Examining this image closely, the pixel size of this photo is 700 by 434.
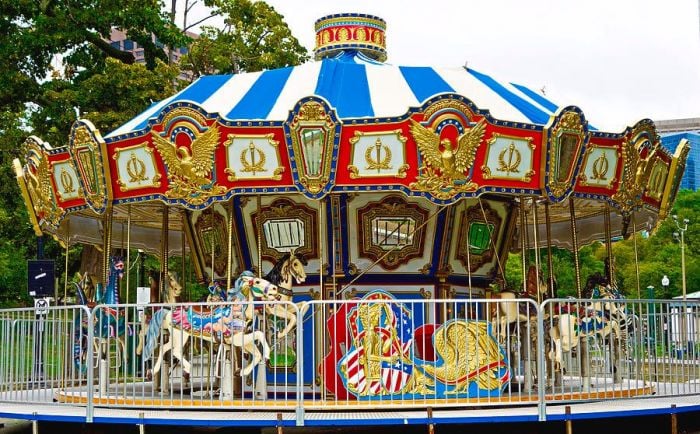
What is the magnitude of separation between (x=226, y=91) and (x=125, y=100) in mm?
12348

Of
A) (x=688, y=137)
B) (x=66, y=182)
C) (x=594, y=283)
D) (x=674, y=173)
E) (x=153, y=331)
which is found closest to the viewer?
(x=153, y=331)

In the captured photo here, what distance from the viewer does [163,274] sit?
14.3m

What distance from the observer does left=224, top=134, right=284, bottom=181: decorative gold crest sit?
1155 cm

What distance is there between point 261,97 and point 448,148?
311 cm

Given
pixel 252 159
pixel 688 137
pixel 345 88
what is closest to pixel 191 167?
pixel 252 159

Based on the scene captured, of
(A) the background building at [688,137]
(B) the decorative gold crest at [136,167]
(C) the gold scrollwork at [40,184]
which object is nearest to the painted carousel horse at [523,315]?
(B) the decorative gold crest at [136,167]

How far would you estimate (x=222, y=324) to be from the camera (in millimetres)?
10531

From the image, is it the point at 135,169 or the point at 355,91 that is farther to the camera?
the point at 355,91

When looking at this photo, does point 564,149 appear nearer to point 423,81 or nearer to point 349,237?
point 423,81

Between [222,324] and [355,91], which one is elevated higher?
[355,91]

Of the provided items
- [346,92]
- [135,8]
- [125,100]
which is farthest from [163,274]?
[135,8]

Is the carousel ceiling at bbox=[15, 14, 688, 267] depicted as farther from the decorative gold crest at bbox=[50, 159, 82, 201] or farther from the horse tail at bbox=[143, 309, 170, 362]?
the horse tail at bbox=[143, 309, 170, 362]

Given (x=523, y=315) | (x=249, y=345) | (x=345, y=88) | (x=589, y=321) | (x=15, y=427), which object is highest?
(x=345, y=88)

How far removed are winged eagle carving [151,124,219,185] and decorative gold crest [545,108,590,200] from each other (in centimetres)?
397
